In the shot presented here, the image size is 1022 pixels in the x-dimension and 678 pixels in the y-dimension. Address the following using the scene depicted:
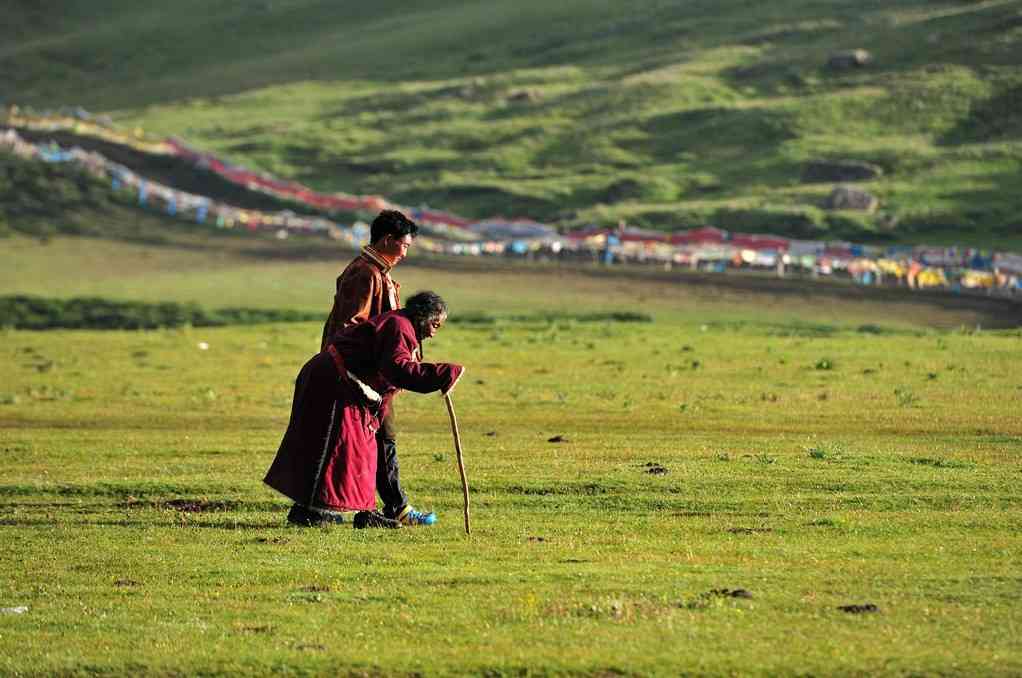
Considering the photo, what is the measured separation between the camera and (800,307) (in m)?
45.4

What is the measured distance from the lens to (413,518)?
1596 centimetres

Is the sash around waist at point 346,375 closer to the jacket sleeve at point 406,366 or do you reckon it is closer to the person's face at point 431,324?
the jacket sleeve at point 406,366

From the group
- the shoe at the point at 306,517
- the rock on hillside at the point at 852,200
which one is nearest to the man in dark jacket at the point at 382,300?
the shoe at the point at 306,517

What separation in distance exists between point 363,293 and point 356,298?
0.24 ft

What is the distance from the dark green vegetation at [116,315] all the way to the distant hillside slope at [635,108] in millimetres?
21459

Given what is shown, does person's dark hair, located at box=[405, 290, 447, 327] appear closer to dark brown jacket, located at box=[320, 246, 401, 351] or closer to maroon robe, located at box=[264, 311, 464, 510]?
maroon robe, located at box=[264, 311, 464, 510]

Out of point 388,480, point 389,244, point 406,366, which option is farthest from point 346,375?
point 389,244

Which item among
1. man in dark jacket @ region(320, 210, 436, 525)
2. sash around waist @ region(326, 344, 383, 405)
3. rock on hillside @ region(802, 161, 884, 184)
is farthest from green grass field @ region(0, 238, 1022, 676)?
rock on hillside @ region(802, 161, 884, 184)

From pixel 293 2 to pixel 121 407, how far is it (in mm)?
138750

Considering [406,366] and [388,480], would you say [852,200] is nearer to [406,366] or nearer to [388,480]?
[388,480]

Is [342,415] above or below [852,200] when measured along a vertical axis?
below

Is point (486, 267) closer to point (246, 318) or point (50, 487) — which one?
point (246, 318)

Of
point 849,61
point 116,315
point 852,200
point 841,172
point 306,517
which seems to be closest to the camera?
point 306,517

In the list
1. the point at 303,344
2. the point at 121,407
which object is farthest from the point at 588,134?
the point at 121,407
